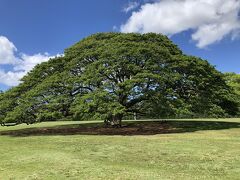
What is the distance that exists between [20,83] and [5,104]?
9.56 ft

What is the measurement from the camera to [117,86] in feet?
73.6

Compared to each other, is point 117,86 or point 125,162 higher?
point 117,86

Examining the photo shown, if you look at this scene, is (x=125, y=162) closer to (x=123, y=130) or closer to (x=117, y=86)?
(x=117, y=86)

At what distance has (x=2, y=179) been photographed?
857cm

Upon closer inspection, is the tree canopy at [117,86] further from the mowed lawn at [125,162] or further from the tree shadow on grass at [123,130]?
the mowed lawn at [125,162]

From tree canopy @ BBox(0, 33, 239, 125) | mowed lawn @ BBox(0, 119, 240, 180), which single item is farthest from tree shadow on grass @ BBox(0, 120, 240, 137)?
mowed lawn @ BBox(0, 119, 240, 180)

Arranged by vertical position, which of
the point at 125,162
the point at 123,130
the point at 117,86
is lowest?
the point at 125,162

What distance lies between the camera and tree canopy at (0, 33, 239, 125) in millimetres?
21816

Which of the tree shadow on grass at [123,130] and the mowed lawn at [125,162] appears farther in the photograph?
the tree shadow on grass at [123,130]

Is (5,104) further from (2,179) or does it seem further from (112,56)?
(2,179)

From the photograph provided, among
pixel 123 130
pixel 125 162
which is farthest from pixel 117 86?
pixel 125 162

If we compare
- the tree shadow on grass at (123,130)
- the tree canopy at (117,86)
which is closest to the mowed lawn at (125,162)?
the tree canopy at (117,86)

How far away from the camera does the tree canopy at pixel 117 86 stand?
2182 centimetres

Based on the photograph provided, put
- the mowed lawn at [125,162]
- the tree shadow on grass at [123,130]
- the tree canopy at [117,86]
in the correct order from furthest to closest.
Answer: the tree shadow on grass at [123,130], the tree canopy at [117,86], the mowed lawn at [125,162]
